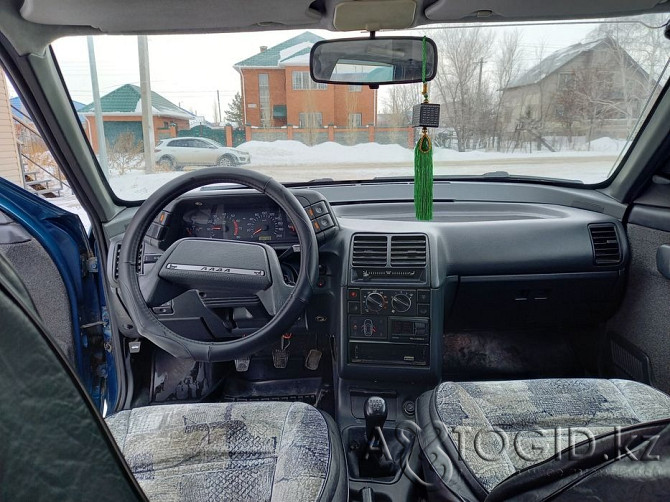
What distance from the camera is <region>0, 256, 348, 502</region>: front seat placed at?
1.36 ft

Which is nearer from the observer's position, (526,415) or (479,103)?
(526,415)

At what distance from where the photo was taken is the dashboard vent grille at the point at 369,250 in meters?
1.99

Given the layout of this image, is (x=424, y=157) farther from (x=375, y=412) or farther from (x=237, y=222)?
(x=375, y=412)

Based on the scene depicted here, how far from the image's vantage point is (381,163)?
92.0 inches

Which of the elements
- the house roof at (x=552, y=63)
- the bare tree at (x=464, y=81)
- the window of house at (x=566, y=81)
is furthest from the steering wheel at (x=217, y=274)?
the window of house at (x=566, y=81)

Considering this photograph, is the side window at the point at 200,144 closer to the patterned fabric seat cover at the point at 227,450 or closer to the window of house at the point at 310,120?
the window of house at the point at 310,120

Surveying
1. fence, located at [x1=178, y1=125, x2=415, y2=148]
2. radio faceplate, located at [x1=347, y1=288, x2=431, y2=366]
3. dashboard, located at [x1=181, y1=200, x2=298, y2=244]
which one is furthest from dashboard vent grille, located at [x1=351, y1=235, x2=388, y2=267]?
fence, located at [x1=178, y1=125, x2=415, y2=148]

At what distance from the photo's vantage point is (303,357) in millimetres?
2410

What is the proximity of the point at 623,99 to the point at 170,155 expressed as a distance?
2003 mm

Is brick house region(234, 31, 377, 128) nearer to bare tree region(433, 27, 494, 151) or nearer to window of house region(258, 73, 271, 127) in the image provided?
window of house region(258, 73, 271, 127)

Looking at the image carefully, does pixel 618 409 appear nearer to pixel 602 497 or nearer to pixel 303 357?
pixel 602 497

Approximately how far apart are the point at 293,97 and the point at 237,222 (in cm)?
61

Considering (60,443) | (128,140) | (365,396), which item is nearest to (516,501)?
(60,443)

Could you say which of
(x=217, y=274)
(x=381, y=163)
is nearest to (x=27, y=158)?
(x=217, y=274)
